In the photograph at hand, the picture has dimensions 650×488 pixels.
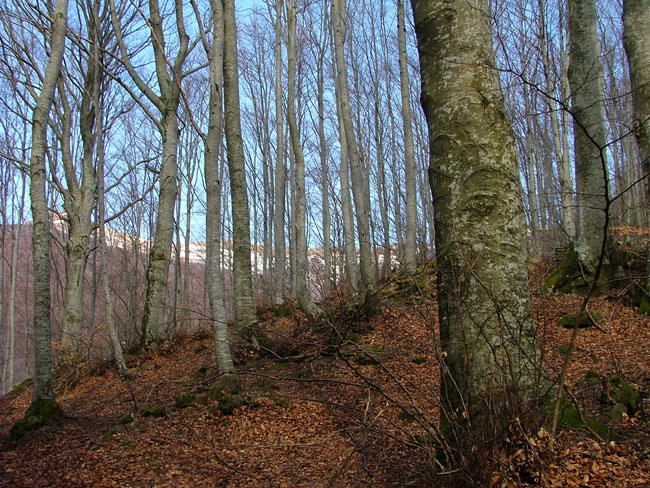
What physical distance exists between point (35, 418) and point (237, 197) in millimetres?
4163

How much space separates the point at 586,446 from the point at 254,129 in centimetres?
2012

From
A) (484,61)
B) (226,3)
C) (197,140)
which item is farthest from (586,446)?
(197,140)

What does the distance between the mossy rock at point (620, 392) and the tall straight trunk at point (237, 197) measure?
514 cm

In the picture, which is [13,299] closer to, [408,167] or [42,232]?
[42,232]

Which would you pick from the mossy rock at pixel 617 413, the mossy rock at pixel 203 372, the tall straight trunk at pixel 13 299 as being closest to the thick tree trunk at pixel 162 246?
the mossy rock at pixel 203 372

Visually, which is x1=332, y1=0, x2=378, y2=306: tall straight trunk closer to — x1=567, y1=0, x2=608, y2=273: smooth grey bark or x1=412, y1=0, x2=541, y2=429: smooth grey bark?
x1=567, y1=0, x2=608, y2=273: smooth grey bark

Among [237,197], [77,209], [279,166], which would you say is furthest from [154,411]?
[279,166]

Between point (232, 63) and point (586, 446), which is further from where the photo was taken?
point (232, 63)

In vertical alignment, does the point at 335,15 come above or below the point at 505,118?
above

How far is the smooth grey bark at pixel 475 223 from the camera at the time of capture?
2.33m

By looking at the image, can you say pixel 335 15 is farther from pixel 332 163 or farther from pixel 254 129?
pixel 332 163

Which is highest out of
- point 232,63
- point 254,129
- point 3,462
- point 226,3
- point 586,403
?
point 254,129

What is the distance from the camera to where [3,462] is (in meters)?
4.45

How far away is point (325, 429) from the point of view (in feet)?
16.6
